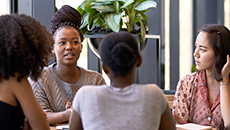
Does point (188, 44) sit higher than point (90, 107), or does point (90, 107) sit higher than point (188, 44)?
point (188, 44)

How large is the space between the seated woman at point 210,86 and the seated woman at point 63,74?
596 mm

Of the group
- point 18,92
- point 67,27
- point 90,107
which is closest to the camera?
point 90,107

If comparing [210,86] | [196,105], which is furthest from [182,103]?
[210,86]

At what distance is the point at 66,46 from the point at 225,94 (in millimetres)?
1016

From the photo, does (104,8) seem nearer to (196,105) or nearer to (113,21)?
(113,21)

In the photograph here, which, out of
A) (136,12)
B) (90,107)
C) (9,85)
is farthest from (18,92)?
(136,12)

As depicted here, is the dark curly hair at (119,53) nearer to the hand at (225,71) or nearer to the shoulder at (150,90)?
the shoulder at (150,90)

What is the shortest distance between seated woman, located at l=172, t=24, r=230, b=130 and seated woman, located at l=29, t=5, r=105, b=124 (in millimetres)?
596

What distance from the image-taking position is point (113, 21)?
2.23 meters

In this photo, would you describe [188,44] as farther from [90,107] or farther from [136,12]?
[90,107]

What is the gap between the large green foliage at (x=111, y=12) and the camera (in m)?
2.24

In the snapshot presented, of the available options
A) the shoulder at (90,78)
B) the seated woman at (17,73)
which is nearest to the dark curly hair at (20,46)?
the seated woman at (17,73)

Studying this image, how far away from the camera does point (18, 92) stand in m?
1.17

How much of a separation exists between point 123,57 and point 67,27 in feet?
3.08
